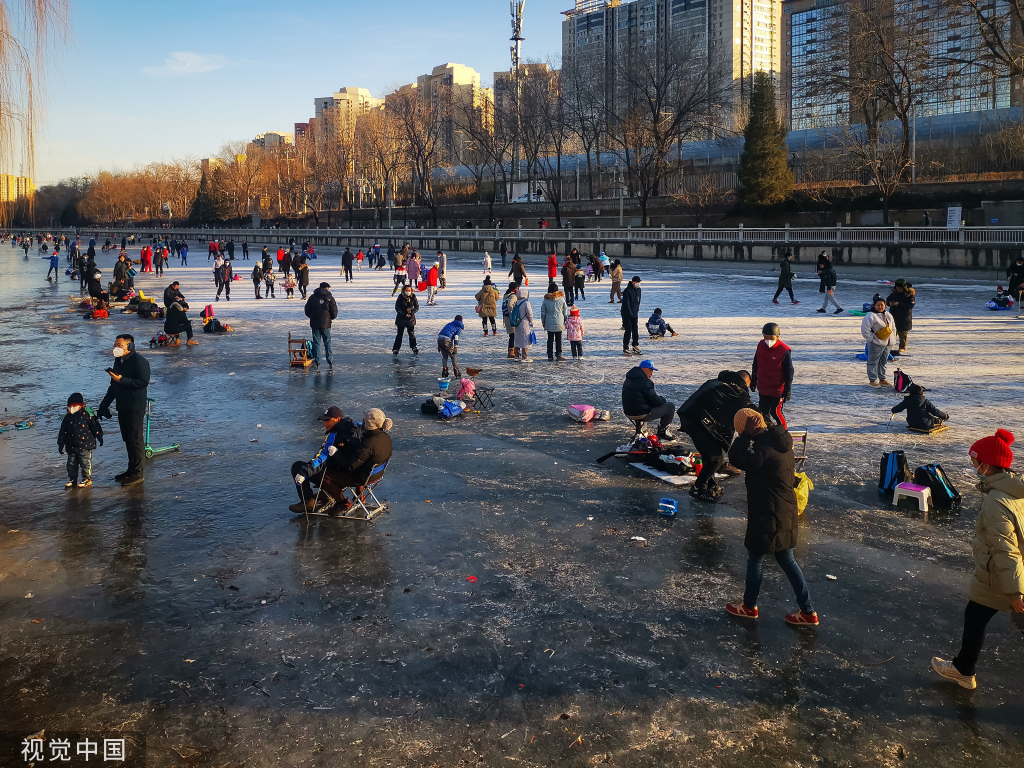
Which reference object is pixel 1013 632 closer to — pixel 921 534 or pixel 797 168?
pixel 921 534

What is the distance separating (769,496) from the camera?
5250 mm

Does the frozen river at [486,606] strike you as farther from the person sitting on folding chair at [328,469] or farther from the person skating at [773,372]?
the person skating at [773,372]

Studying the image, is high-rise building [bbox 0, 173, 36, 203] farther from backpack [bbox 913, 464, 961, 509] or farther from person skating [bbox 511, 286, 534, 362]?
backpack [bbox 913, 464, 961, 509]

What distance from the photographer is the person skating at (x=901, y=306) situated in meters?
14.9

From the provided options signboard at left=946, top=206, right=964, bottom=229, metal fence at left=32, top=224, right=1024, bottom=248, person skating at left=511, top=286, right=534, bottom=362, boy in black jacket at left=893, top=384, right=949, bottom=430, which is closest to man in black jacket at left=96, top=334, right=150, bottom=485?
person skating at left=511, top=286, right=534, bottom=362

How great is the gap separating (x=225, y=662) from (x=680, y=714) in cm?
288

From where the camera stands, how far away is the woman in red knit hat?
436 cm

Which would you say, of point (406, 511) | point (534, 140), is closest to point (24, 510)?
point (406, 511)

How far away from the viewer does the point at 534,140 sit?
67.7 meters

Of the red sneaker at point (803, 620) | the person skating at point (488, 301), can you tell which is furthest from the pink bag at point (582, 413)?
the person skating at point (488, 301)

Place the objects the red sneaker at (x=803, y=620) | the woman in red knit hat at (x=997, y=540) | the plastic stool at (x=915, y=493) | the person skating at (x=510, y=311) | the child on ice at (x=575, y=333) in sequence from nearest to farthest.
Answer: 1. the woman in red knit hat at (x=997, y=540)
2. the red sneaker at (x=803, y=620)
3. the plastic stool at (x=915, y=493)
4. the child on ice at (x=575, y=333)
5. the person skating at (x=510, y=311)

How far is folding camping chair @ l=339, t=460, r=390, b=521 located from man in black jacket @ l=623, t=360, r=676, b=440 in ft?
10.7

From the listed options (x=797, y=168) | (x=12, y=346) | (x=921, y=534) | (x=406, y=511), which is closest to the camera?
(x=921, y=534)

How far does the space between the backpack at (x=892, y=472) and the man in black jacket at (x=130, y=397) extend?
7.84m
